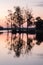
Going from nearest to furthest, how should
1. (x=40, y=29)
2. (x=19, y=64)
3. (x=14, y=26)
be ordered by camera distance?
(x=19, y=64) → (x=40, y=29) → (x=14, y=26)

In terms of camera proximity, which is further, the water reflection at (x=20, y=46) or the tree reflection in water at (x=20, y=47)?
the water reflection at (x=20, y=46)

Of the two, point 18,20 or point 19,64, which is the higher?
point 19,64

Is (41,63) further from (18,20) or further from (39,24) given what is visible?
(18,20)

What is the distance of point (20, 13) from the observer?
9081cm

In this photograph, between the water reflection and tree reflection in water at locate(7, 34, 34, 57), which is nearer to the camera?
tree reflection in water at locate(7, 34, 34, 57)

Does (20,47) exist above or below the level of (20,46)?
above

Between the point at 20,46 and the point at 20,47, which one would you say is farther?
the point at 20,46

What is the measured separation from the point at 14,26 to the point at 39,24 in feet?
38.3

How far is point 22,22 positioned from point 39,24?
21.5 feet

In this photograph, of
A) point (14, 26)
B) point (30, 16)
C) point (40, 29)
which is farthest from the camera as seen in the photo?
point (14, 26)

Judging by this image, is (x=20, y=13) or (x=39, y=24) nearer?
(x=39, y=24)

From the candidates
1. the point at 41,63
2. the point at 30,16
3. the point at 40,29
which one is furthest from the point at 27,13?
the point at 41,63

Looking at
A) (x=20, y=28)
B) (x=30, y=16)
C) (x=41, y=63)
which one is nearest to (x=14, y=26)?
(x=20, y=28)

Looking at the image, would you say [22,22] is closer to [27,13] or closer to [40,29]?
[27,13]
